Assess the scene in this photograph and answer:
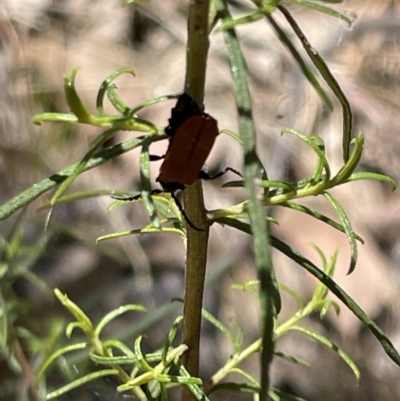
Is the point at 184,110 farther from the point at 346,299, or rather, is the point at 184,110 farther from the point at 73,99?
the point at 346,299

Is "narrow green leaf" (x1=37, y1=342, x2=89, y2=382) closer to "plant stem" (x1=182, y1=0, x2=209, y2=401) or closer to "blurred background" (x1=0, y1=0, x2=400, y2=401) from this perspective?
"plant stem" (x1=182, y1=0, x2=209, y2=401)

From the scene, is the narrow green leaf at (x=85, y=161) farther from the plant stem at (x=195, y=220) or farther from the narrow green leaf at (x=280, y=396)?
the narrow green leaf at (x=280, y=396)

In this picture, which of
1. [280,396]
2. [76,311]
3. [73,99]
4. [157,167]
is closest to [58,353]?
[76,311]

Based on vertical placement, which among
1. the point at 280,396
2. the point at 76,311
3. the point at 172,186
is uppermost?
the point at 172,186

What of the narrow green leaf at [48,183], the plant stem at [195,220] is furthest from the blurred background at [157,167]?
the narrow green leaf at [48,183]

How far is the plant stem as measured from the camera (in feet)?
0.88

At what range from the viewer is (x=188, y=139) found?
280 millimetres

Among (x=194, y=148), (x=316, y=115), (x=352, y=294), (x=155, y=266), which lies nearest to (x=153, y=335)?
(x=155, y=266)

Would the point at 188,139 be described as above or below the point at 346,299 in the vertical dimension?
above

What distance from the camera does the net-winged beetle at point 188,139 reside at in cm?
27

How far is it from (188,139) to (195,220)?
0.09m

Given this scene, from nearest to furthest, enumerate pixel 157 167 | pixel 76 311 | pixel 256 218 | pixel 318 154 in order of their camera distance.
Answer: pixel 256 218 < pixel 318 154 < pixel 76 311 < pixel 157 167

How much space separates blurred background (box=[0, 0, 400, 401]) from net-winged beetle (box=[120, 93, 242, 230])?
1.59 feet

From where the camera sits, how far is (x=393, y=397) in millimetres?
1005
